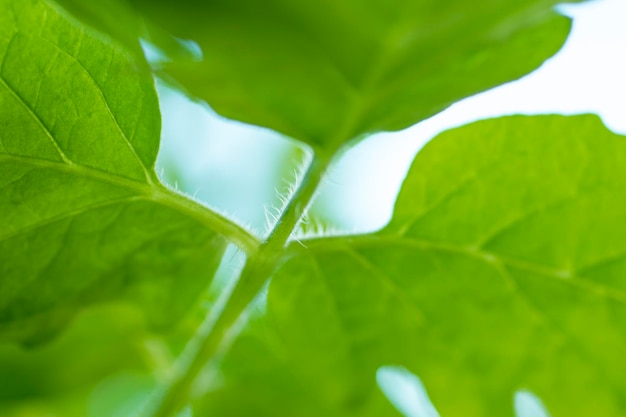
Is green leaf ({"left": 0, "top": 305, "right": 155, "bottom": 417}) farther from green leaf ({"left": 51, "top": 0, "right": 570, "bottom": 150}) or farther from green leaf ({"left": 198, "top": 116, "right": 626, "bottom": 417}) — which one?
green leaf ({"left": 51, "top": 0, "right": 570, "bottom": 150})

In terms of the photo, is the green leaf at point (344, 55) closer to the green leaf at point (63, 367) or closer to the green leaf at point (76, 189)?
the green leaf at point (76, 189)

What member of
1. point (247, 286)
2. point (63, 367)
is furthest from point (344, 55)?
point (63, 367)

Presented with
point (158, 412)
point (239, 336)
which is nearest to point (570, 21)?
point (158, 412)

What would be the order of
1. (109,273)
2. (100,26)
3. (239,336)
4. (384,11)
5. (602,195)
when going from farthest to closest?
1. (239,336)
2. (109,273)
3. (602,195)
4. (100,26)
5. (384,11)

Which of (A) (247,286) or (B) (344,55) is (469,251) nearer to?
(A) (247,286)

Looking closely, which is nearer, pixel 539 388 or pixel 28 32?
pixel 28 32

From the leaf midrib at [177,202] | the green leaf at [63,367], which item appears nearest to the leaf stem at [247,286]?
the leaf midrib at [177,202]

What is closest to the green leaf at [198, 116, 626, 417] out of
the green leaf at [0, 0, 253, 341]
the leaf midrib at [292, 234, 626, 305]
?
the leaf midrib at [292, 234, 626, 305]

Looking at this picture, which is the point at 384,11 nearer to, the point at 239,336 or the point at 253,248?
the point at 253,248
